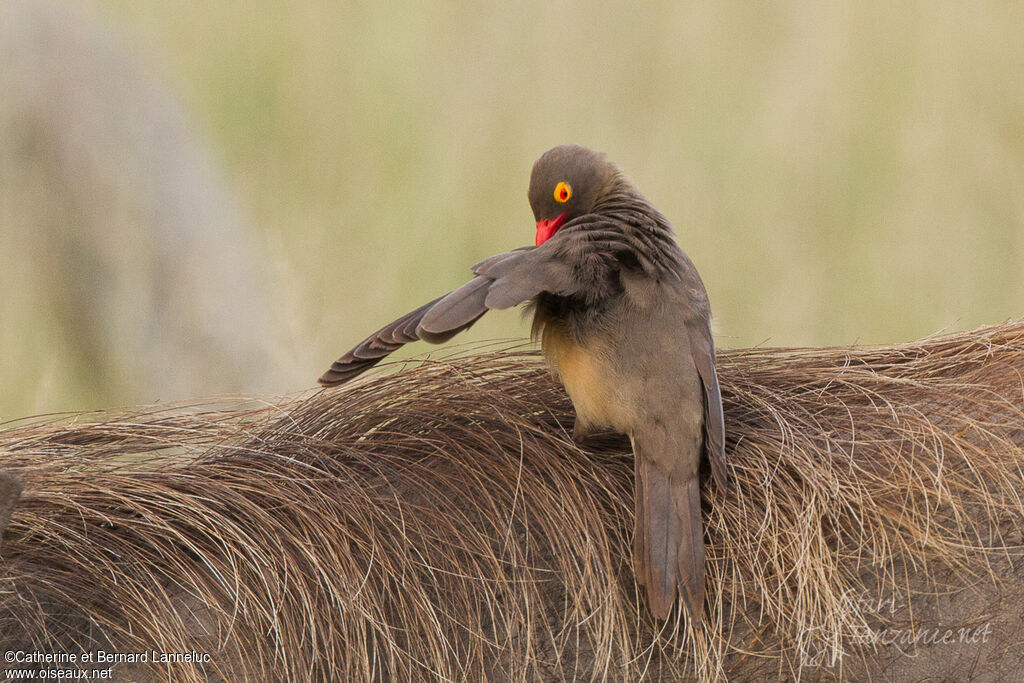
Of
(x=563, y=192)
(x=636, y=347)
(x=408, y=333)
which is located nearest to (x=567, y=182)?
(x=563, y=192)

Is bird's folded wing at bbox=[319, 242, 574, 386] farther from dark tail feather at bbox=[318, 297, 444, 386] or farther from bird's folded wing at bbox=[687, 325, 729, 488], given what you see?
bird's folded wing at bbox=[687, 325, 729, 488]

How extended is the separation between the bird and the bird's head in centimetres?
8

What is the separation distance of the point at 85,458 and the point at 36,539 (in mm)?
82

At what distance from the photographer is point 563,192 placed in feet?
2.66

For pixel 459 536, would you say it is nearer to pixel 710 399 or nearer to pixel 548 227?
pixel 710 399

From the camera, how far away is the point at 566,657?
0.58 m

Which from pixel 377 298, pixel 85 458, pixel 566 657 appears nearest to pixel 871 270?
pixel 377 298

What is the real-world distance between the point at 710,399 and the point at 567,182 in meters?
0.26

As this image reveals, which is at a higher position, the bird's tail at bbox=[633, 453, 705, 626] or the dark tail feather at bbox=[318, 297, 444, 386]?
the dark tail feather at bbox=[318, 297, 444, 386]

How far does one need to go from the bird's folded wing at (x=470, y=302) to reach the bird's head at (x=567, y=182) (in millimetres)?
178

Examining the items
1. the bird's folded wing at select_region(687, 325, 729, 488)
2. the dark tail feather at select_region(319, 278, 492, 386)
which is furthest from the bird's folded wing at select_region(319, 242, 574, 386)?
the bird's folded wing at select_region(687, 325, 729, 488)

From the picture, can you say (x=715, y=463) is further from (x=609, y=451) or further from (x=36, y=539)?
(x=36, y=539)

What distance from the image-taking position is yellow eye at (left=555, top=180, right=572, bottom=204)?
0.81 meters

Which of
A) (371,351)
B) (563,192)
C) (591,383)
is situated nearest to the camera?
(371,351)
